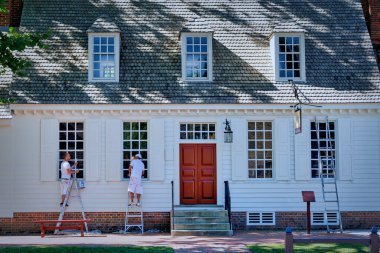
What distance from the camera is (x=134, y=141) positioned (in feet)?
68.0

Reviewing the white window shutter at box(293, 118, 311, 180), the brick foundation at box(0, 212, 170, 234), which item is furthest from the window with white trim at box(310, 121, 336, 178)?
the brick foundation at box(0, 212, 170, 234)

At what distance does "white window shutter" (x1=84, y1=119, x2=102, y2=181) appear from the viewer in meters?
20.3

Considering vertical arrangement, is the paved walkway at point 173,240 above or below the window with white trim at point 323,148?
below

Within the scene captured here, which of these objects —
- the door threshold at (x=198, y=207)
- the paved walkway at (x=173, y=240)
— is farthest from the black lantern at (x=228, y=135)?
the paved walkway at (x=173, y=240)

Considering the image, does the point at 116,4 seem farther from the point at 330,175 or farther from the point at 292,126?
the point at 330,175

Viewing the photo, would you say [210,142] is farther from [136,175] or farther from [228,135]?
[136,175]

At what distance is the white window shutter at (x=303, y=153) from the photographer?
67.8 feet

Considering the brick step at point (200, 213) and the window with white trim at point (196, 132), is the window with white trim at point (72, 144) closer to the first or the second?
the window with white trim at point (196, 132)

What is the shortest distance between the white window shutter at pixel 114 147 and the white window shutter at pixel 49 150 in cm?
164

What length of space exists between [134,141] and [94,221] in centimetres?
288

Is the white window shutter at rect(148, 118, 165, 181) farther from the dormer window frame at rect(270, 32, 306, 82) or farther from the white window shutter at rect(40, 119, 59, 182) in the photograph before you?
the dormer window frame at rect(270, 32, 306, 82)

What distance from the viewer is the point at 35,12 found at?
73.5 ft

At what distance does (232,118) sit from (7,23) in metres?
9.44

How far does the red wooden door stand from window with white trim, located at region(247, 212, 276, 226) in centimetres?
132
